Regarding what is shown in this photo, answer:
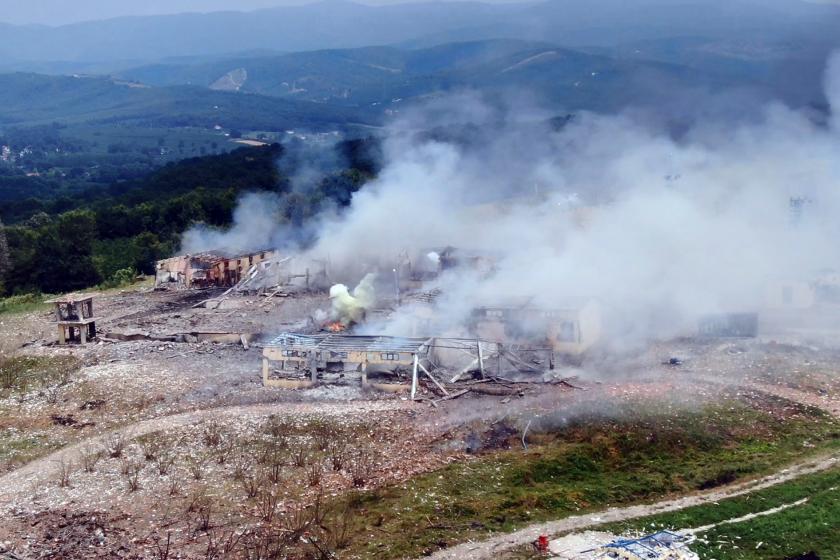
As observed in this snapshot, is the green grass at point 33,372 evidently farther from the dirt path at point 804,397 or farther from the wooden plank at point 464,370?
the dirt path at point 804,397

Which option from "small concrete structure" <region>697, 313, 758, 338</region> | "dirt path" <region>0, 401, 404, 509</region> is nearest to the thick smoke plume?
"dirt path" <region>0, 401, 404, 509</region>

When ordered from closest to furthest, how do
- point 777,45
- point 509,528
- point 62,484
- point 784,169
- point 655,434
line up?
1. point 509,528
2. point 62,484
3. point 655,434
4. point 784,169
5. point 777,45

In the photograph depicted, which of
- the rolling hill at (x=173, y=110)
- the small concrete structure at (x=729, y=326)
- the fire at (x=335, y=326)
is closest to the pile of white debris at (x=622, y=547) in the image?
the small concrete structure at (x=729, y=326)

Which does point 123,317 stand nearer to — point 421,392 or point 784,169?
point 421,392

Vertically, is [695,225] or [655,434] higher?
[695,225]

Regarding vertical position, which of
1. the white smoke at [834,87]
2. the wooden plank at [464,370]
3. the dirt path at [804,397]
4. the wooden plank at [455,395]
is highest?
the white smoke at [834,87]

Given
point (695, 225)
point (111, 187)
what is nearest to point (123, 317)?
point (695, 225)
